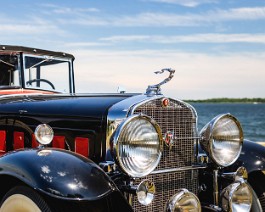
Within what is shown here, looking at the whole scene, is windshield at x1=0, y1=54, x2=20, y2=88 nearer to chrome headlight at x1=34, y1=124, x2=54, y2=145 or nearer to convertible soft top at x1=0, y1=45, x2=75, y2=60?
convertible soft top at x1=0, y1=45, x2=75, y2=60

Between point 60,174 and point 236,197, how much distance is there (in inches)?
62.0

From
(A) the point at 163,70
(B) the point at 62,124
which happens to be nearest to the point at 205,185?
(A) the point at 163,70

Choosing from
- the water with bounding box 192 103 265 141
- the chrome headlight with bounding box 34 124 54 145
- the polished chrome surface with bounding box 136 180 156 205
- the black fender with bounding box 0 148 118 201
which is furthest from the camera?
the water with bounding box 192 103 265 141

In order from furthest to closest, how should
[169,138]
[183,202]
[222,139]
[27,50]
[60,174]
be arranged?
[27,50] → [222,139] → [169,138] → [183,202] → [60,174]

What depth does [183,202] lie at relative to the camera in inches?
147

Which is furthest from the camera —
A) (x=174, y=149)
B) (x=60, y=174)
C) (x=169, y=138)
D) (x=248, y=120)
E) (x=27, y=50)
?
(x=248, y=120)

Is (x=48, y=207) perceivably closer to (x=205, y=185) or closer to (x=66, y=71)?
(x=205, y=185)

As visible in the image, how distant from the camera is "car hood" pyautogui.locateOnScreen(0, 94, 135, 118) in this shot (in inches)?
160

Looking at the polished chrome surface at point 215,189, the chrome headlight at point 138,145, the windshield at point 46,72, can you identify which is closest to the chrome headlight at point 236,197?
the polished chrome surface at point 215,189

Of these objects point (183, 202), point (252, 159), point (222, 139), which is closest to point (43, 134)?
point (183, 202)

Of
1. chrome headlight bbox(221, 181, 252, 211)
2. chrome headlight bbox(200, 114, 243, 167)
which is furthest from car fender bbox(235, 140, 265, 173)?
chrome headlight bbox(221, 181, 252, 211)

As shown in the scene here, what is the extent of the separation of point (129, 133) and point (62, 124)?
861 mm

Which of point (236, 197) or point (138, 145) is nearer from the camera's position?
point (138, 145)

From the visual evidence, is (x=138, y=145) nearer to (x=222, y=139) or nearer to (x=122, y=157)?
(x=122, y=157)
